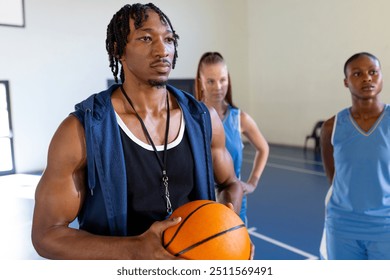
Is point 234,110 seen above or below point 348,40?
below

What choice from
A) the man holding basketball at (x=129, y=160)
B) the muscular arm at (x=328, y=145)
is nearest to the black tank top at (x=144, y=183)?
the man holding basketball at (x=129, y=160)

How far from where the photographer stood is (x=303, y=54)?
9.09 meters

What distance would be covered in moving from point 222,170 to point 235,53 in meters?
9.46

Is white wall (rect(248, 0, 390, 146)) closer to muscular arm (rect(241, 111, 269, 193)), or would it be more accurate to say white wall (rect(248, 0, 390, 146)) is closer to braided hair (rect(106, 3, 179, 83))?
muscular arm (rect(241, 111, 269, 193))

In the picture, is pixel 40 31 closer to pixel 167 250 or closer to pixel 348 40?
pixel 348 40

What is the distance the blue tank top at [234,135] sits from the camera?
250 cm

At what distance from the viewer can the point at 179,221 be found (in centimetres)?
112

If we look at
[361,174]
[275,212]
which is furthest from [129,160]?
[275,212]

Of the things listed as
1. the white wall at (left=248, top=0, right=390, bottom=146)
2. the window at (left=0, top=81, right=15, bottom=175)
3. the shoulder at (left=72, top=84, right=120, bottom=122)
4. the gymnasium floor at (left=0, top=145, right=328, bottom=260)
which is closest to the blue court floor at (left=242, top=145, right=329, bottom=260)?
the gymnasium floor at (left=0, top=145, right=328, bottom=260)

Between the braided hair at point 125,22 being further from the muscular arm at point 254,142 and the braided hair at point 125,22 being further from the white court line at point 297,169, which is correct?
the white court line at point 297,169

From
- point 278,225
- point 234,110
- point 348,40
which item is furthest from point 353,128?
point 348,40

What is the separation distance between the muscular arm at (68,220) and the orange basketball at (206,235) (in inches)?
1.7
